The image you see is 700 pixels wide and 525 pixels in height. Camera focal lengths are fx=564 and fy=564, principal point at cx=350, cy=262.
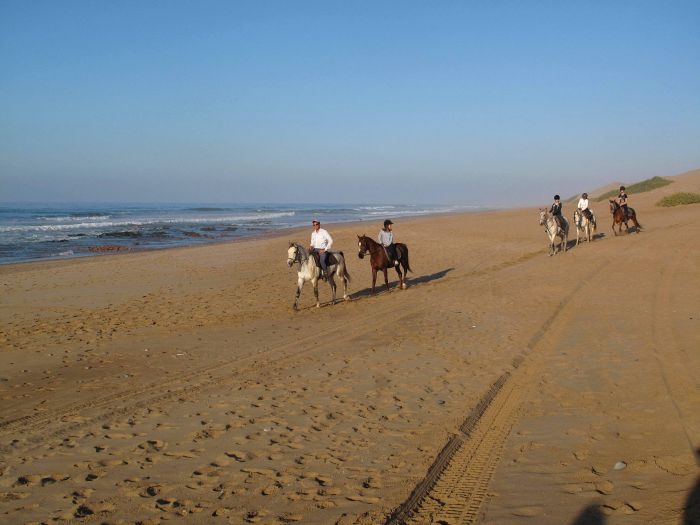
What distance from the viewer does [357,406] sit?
22.7ft

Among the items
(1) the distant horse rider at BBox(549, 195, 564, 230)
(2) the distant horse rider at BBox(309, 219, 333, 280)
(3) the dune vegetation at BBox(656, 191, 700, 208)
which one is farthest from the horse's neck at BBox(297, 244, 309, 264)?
(3) the dune vegetation at BBox(656, 191, 700, 208)

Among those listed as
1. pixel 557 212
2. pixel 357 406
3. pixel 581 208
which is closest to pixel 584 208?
pixel 581 208

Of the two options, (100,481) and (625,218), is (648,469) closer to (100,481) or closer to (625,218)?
(100,481)

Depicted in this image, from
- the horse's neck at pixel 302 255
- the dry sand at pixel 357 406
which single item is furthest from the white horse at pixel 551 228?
the horse's neck at pixel 302 255

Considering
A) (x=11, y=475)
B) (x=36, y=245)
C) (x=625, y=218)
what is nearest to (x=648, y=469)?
(x=11, y=475)

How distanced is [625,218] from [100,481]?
89.8 feet

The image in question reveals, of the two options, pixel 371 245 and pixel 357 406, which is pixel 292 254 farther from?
pixel 357 406

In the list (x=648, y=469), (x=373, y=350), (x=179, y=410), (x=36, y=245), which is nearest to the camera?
(x=648, y=469)

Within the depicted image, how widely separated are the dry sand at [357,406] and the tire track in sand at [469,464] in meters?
0.02

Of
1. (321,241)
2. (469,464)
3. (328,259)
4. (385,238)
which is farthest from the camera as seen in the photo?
(385,238)

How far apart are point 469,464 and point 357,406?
1934 mm

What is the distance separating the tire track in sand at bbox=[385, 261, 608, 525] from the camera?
4430 millimetres

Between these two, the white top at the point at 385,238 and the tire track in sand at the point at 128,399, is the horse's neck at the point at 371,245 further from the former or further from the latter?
the tire track in sand at the point at 128,399

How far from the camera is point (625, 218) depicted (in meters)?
27.2
